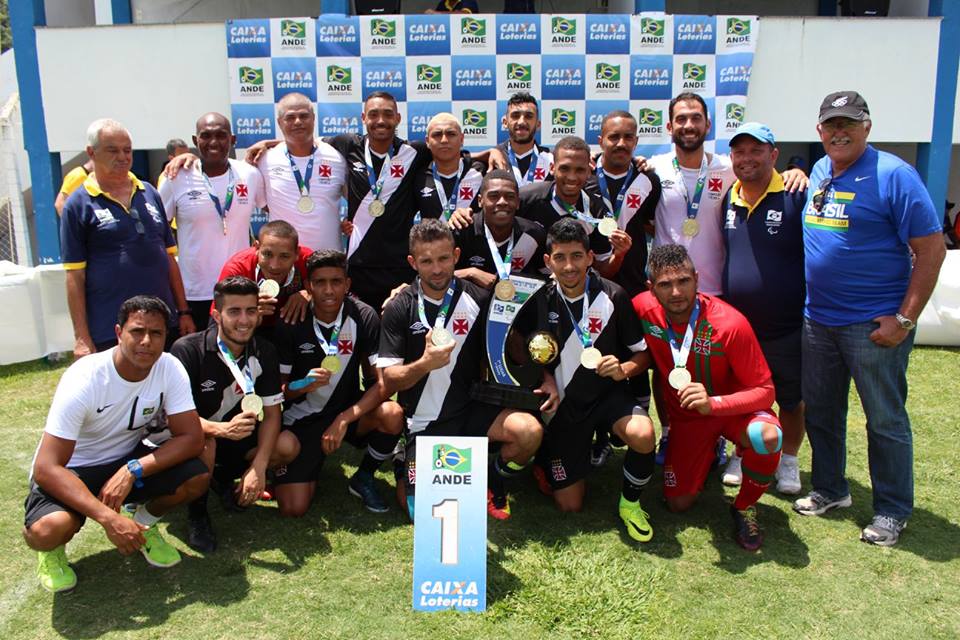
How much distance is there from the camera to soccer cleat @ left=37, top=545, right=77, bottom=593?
10.4 ft

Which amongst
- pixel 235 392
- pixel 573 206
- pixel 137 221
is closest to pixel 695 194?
pixel 573 206

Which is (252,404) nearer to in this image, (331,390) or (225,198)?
(331,390)

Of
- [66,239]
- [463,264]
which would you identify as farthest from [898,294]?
[66,239]

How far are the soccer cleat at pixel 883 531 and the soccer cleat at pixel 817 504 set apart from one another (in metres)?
0.29

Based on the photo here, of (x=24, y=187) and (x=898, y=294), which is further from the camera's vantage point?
(x=24, y=187)

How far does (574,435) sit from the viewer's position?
4012 millimetres

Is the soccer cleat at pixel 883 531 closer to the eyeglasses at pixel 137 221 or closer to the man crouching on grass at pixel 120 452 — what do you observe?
the man crouching on grass at pixel 120 452

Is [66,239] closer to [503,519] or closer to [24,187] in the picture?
[503,519]

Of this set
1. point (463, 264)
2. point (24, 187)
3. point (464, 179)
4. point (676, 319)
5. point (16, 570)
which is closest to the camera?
point (16, 570)

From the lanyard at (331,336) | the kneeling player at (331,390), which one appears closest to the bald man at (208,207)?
the kneeling player at (331,390)

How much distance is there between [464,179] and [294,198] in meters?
1.16

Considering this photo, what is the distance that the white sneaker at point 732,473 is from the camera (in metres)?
4.36

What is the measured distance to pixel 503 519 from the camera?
3.88m

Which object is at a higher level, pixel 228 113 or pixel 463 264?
pixel 228 113
